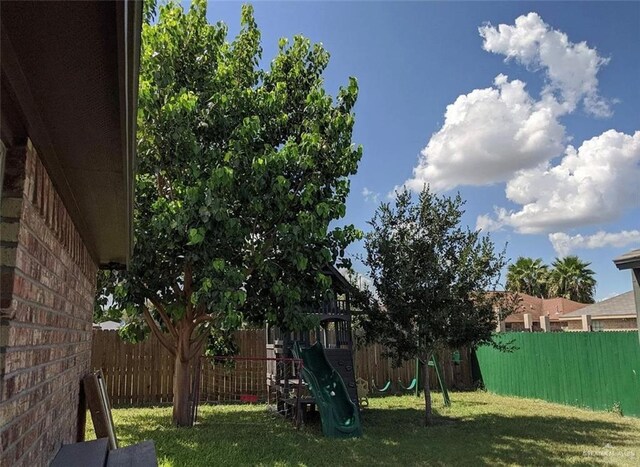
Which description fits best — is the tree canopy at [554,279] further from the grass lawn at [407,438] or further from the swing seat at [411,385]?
the grass lawn at [407,438]

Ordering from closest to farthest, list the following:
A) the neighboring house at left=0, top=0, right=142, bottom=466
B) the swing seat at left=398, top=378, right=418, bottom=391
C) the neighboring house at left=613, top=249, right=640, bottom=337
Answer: the neighboring house at left=0, top=0, right=142, bottom=466
the neighboring house at left=613, top=249, right=640, bottom=337
the swing seat at left=398, top=378, right=418, bottom=391

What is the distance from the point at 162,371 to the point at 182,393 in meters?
3.93

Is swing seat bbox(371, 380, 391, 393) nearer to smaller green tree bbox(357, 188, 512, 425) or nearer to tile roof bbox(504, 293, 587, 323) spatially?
smaller green tree bbox(357, 188, 512, 425)

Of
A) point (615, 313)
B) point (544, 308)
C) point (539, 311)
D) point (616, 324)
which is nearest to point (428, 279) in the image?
point (615, 313)

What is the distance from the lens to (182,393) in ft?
31.3

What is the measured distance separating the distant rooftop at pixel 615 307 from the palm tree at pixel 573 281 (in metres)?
18.6

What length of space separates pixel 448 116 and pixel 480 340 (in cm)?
753

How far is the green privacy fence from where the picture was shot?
10.3 meters

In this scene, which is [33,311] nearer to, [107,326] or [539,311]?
[107,326]

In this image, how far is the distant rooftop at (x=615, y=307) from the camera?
1937cm

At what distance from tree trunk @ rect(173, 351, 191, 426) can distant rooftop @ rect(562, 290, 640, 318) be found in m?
16.8

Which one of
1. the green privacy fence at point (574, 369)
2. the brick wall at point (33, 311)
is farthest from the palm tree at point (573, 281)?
the brick wall at point (33, 311)

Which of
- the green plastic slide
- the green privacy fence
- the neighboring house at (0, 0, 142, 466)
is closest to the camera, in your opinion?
the neighboring house at (0, 0, 142, 466)

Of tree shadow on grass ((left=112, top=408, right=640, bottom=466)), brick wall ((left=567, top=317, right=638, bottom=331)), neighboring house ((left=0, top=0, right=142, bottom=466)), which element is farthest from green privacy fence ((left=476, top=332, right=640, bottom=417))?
neighboring house ((left=0, top=0, right=142, bottom=466))
